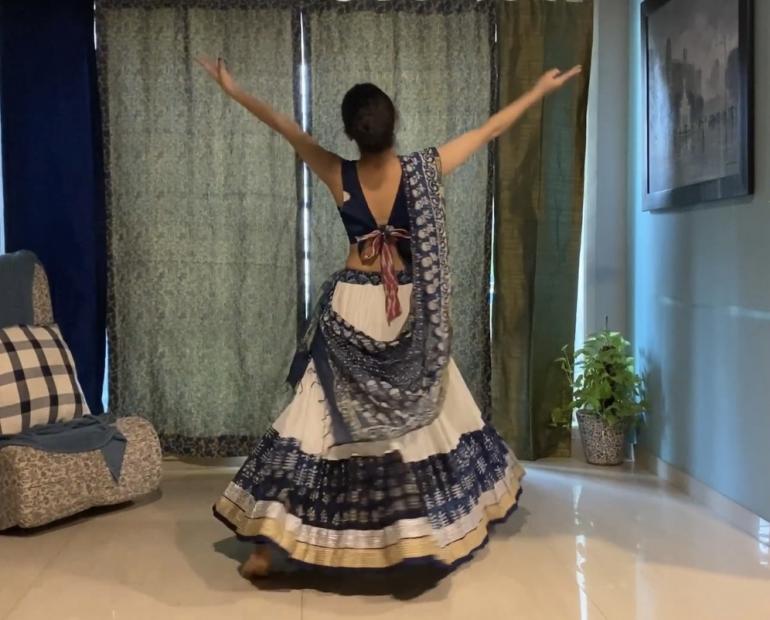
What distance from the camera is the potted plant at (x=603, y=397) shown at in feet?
11.4

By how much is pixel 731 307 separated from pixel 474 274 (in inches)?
44.0

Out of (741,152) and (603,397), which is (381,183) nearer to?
(741,152)

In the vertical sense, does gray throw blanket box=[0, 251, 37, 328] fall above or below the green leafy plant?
above

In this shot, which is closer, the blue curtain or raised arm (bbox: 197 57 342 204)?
raised arm (bbox: 197 57 342 204)

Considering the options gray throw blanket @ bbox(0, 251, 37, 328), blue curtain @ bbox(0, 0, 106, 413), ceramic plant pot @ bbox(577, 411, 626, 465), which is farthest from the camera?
ceramic plant pot @ bbox(577, 411, 626, 465)

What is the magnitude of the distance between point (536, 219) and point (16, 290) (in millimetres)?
2112

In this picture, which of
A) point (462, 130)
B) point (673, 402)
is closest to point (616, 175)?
point (462, 130)

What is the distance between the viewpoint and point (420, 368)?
2357 millimetres

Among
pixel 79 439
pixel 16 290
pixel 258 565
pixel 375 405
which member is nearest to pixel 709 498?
pixel 375 405

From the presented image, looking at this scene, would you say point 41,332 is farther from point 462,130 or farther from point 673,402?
point 673,402

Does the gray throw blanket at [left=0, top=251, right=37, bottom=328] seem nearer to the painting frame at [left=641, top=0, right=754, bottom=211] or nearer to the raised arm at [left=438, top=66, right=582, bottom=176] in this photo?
the raised arm at [left=438, top=66, right=582, bottom=176]

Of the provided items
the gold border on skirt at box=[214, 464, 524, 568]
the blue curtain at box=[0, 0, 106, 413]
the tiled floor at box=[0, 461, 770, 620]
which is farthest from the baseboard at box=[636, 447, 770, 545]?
the blue curtain at box=[0, 0, 106, 413]

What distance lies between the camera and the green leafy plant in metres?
3.48

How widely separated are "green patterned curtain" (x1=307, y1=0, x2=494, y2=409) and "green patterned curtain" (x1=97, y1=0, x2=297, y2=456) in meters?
A: 0.14
